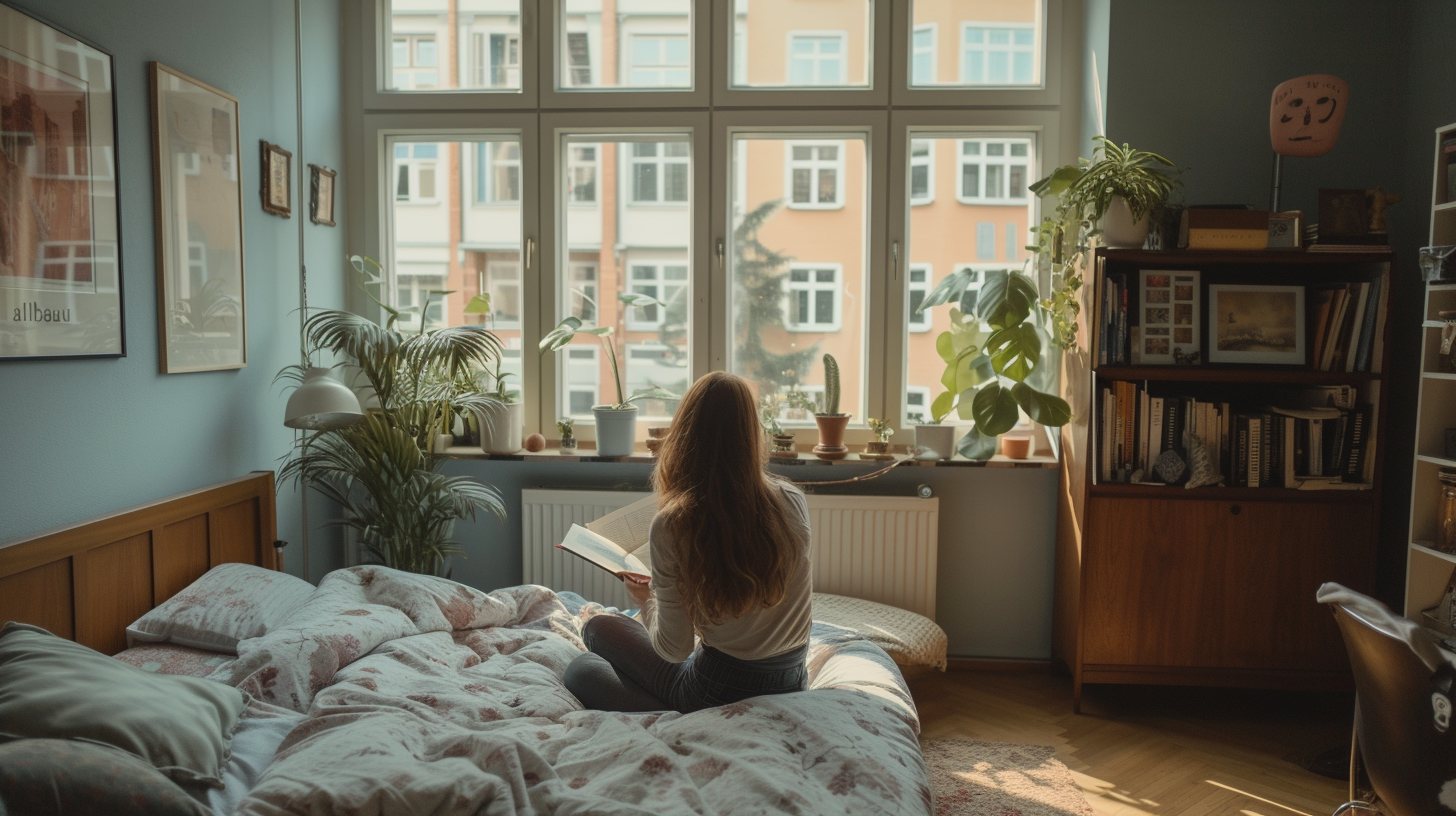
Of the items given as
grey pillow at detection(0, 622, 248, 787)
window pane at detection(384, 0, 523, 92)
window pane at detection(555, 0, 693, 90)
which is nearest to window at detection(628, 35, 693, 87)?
window pane at detection(555, 0, 693, 90)

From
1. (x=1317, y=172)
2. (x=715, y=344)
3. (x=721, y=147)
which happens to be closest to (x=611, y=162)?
(x=721, y=147)

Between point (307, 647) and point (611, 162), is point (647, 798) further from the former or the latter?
point (611, 162)

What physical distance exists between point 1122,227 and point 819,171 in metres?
1.19

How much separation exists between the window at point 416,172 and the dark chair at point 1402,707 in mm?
3369

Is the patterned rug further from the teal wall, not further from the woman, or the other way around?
the teal wall

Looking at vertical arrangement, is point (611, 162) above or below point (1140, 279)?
above

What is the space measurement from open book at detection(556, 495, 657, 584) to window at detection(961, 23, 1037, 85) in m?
2.07

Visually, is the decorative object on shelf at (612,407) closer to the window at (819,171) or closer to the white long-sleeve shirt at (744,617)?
the window at (819,171)

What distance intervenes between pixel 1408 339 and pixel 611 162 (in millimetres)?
2851

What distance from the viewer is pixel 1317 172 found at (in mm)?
3246

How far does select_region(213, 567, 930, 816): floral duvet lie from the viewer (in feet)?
5.00

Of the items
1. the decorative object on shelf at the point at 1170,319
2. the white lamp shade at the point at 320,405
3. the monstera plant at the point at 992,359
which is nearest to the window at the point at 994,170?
the monstera plant at the point at 992,359

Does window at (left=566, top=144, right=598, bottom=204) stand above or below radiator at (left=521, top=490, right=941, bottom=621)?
above

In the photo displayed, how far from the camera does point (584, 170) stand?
12.4 ft
